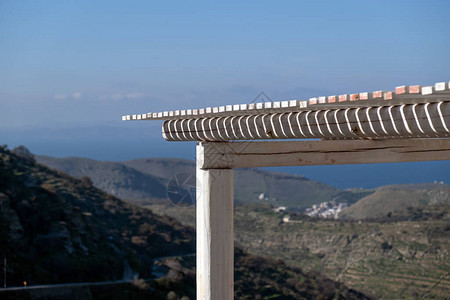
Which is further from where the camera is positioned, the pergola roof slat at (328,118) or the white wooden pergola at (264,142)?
the white wooden pergola at (264,142)

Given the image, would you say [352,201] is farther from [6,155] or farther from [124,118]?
[124,118]

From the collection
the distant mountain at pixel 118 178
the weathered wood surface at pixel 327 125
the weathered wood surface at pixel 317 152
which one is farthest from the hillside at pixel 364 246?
the distant mountain at pixel 118 178

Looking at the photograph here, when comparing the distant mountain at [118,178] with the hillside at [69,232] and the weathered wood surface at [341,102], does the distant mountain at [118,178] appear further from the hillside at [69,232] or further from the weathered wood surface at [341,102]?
the weathered wood surface at [341,102]

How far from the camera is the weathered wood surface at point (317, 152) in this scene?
3.43 meters

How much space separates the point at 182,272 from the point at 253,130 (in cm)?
1668

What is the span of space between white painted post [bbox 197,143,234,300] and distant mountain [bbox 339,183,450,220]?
67.0 ft

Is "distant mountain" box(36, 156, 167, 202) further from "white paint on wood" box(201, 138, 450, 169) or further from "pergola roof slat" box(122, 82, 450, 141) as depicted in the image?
"pergola roof slat" box(122, 82, 450, 141)

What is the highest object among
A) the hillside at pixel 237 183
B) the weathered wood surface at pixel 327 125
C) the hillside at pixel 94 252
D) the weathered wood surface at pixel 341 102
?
the weathered wood surface at pixel 341 102

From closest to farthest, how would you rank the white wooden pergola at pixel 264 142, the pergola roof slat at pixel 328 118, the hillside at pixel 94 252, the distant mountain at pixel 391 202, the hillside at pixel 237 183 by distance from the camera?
the pergola roof slat at pixel 328 118
the white wooden pergola at pixel 264 142
the hillside at pixel 94 252
the distant mountain at pixel 391 202
the hillside at pixel 237 183

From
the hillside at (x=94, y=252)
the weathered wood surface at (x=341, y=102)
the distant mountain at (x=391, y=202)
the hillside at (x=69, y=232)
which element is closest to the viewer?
the weathered wood surface at (x=341, y=102)

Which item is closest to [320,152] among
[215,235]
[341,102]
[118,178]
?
[215,235]

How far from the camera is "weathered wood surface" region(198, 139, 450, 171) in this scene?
3432 mm

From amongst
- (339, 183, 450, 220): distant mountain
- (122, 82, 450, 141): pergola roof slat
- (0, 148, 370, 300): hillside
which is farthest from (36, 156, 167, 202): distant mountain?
(122, 82, 450, 141): pergola roof slat

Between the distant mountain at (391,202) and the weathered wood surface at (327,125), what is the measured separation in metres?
20.5
